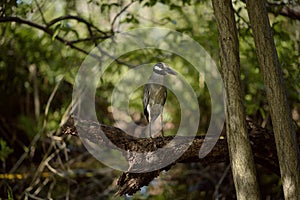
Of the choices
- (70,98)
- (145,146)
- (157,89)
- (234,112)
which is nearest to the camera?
(234,112)

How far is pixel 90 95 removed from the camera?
521cm

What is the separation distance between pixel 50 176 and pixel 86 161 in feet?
3.92

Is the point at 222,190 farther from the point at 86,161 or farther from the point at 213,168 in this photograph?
the point at 86,161

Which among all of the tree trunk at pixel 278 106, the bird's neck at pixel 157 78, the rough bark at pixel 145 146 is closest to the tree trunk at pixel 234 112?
the tree trunk at pixel 278 106

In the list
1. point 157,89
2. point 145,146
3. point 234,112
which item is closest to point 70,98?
point 157,89

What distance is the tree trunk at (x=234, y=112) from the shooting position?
245 centimetres

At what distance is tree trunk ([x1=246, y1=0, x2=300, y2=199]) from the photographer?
8.11 feet

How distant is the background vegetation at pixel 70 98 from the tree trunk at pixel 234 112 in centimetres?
151

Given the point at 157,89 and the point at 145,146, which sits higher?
the point at 157,89

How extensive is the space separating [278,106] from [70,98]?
2.77 m

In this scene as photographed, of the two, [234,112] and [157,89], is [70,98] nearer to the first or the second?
[157,89]

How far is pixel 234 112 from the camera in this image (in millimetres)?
2514

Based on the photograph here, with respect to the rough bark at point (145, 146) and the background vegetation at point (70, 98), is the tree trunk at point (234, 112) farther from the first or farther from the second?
the background vegetation at point (70, 98)

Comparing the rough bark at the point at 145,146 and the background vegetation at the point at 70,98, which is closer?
the rough bark at the point at 145,146
